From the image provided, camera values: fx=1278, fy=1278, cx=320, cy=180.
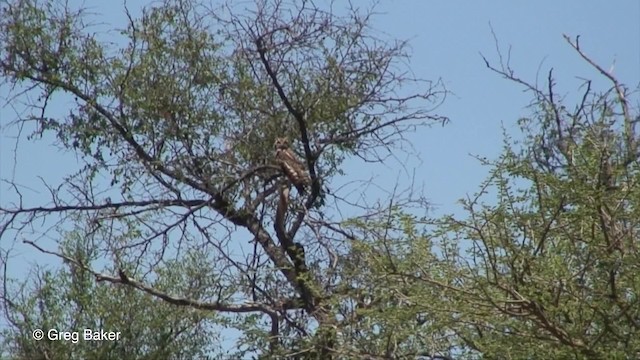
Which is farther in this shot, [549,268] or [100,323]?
[100,323]

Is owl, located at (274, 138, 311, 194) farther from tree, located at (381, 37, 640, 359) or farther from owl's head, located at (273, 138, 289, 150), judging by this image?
tree, located at (381, 37, 640, 359)

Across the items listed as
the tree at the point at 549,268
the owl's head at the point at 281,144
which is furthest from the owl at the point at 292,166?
the tree at the point at 549,268

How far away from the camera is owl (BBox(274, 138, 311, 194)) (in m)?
7.69

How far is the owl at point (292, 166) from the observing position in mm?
7691

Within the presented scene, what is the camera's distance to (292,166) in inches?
304

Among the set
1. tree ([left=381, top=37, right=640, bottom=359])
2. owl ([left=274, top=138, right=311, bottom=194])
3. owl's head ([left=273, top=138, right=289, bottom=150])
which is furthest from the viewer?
owl's head ([left=273, top=138, right=289, bottom=150])

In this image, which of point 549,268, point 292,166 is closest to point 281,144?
point 292,166

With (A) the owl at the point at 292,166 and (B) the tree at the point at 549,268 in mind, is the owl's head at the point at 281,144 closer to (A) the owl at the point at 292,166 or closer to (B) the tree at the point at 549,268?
(A) the owl at the point at 292,166

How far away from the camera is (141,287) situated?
309 inches

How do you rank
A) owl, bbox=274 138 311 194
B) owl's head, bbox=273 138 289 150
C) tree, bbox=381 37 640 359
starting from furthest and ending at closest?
1. owl's head, bbox=273 138 289 150
2. owl, bbox=274 138 311 194
3. tree, bbox=381 37 640 359

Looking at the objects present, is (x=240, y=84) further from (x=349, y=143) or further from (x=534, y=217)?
(x=534, y=217)

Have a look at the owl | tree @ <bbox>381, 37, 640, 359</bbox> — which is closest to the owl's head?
the owl

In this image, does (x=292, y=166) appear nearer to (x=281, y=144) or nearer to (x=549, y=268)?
(x=281, y=144)

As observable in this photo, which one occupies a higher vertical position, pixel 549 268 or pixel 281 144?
pixel 281 144
